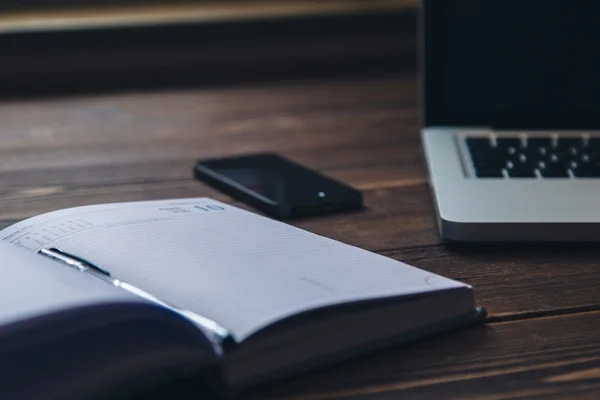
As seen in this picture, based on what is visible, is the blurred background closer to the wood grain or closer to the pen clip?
the wood grain

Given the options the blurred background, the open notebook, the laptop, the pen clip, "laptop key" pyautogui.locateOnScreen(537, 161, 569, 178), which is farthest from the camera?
the blurred background

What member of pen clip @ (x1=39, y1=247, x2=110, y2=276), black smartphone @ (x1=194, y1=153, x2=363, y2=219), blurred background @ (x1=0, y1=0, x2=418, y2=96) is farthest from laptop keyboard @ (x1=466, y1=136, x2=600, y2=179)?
blurred background @ (x1=0, y1=0, x2=418, y2=96)

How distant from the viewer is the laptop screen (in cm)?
98

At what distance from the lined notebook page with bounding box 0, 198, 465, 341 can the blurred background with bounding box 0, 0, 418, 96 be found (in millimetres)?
870

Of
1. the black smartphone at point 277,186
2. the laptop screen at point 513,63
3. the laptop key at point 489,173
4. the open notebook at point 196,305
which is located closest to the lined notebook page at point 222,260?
the open notebook at point 196,305

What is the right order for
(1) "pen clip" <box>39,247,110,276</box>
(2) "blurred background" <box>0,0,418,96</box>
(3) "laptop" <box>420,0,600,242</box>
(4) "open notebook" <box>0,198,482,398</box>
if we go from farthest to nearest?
1. (2) "blurred background" <box>0,0,418,96</box>
2. (3) "laptop" <box>420,0,600,242</box>
3. (1) "pen clip" <box>39,247,110,276</box>
4. (4) "open notebook" <box>0,198,482,398</box>

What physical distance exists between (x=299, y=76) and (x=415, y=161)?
0.60 meters

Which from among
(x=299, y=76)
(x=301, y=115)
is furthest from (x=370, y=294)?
(x=299, y=76)

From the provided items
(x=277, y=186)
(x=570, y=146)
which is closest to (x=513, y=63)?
(x=570, y=146)

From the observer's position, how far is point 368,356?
57cm

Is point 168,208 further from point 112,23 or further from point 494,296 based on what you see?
point 112,23

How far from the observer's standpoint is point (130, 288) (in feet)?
1.87

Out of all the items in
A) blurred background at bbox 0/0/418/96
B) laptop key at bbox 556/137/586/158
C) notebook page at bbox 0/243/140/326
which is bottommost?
laptop key at bbox 556/137/586/158

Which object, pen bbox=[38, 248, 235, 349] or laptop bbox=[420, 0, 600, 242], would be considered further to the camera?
laptop bbox=[420, 0, 600, 242]
